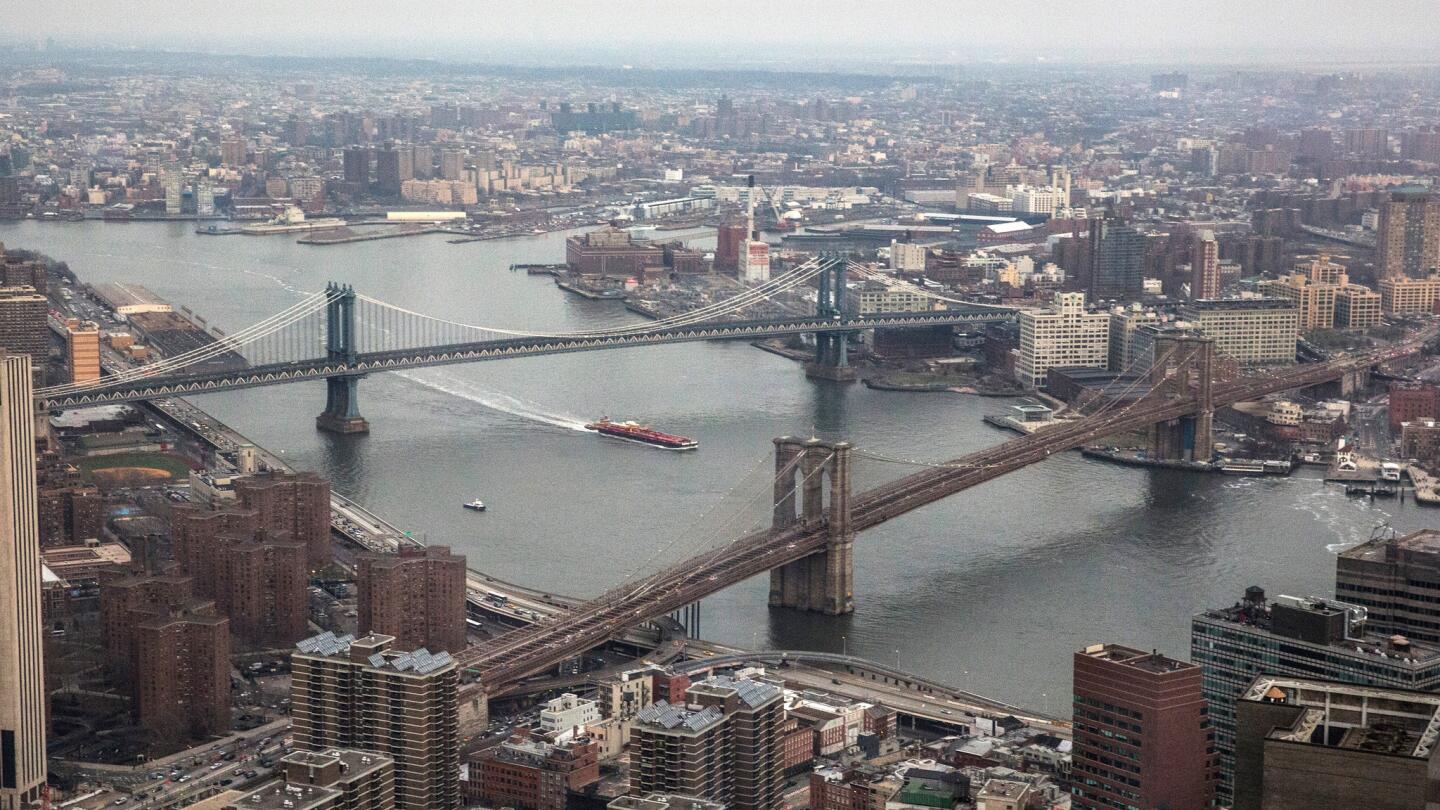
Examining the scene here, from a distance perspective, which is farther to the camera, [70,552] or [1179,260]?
[1179,260]

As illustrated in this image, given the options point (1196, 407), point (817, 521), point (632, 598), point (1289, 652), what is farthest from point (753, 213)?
point (1289, 652)

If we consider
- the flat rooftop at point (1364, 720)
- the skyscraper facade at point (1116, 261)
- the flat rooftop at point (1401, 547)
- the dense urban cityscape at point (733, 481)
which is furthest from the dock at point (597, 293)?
the flat rooftop at point (1364, 720)

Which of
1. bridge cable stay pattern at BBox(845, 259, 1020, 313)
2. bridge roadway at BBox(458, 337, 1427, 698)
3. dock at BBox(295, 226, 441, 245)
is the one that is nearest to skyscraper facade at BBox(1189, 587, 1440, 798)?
bridge roadway at BBox(458, 337, 1427, 698)

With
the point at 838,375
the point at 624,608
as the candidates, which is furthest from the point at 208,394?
the point at 624,608

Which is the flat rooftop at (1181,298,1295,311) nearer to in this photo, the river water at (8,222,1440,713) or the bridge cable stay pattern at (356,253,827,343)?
the river water at (8,222,1440,713)

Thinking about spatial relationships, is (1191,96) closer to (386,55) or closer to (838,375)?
(386,55)

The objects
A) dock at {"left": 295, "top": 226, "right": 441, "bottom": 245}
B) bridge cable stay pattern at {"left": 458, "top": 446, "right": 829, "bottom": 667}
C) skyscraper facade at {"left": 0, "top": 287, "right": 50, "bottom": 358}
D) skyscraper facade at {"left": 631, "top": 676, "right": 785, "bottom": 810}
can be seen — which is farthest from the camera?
dock at {"left": 295, "top": 226, "right": 441, "bottom": 245}

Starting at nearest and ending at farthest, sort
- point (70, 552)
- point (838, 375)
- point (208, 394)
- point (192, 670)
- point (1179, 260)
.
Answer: point (192, 670)
point (70, 552)
point (208, 394)
point (838, 375)
point (1179, 260)
